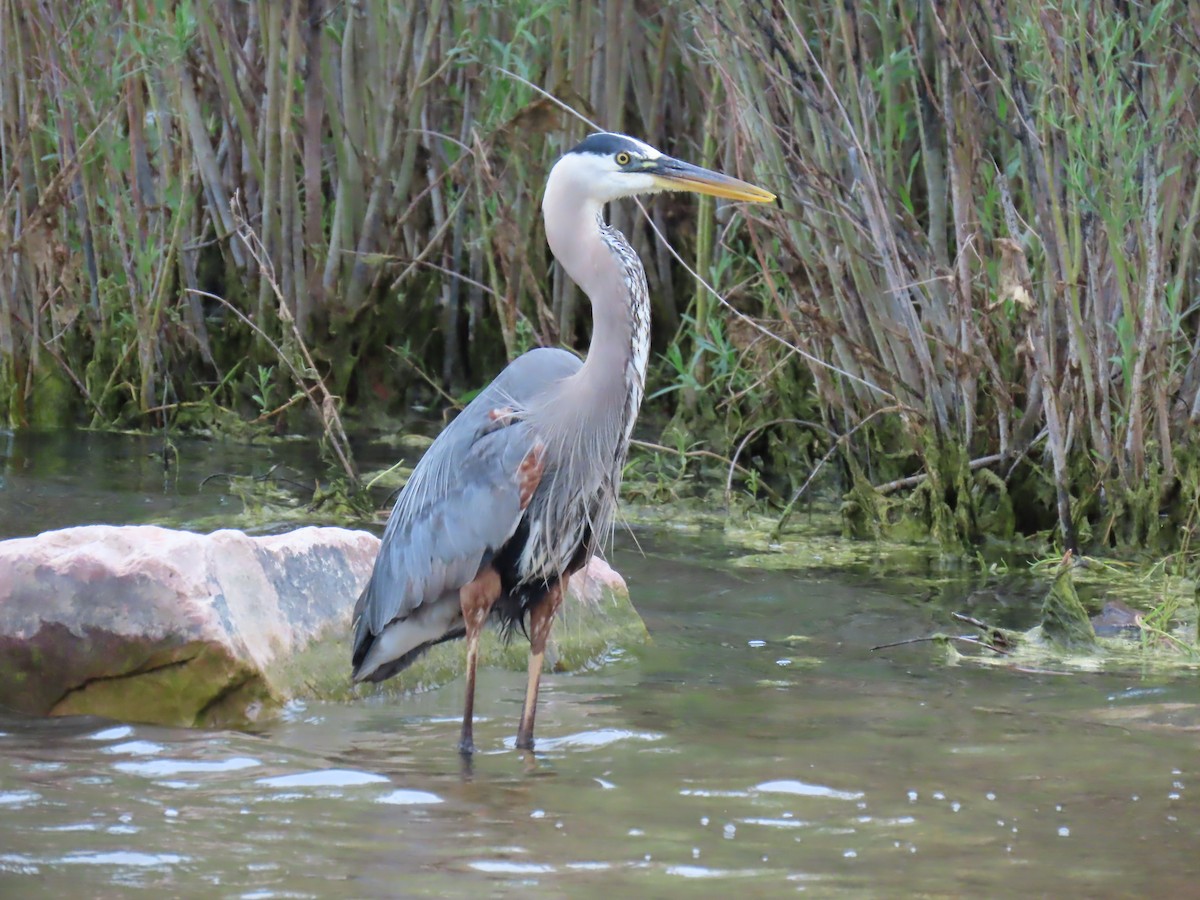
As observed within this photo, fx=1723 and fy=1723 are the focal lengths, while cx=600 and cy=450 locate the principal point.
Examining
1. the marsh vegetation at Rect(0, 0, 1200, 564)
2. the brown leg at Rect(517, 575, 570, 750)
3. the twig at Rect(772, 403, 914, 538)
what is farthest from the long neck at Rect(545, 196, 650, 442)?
the twig at Rect(772, 403, 914, 538)

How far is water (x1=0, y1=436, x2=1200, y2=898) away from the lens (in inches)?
110

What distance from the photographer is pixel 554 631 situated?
4652mm

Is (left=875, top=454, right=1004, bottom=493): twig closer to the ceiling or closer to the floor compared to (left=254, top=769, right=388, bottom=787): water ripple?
closer to the ceiling

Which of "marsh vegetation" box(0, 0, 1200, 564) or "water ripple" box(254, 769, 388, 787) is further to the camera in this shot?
"marsh vegetation" box(0, 0, 1200, 564)

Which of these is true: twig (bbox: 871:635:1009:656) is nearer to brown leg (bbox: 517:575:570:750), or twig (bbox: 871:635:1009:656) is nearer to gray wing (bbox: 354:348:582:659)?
brown leg (bbox: 517:575:570:750)

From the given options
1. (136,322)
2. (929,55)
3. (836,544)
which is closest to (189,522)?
(136,322)

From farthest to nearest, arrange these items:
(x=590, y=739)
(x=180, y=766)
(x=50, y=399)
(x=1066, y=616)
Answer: (x=50, y=399), (x=1066, y=616), (x=590, y=739), (x=180, y=766)

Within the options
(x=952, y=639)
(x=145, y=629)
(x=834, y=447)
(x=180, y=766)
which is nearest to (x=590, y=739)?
(x=180, y=766)

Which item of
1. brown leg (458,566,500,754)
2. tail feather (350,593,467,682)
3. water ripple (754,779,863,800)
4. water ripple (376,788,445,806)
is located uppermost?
brown leg (458,566,500,754)

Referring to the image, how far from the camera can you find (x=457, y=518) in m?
4.07

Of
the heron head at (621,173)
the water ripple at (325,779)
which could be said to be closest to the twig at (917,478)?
the heron head at (621,173)

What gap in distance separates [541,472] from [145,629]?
0.97 m

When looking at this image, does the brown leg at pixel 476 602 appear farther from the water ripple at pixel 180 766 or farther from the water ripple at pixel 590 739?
the water ripple at pixel 180 766

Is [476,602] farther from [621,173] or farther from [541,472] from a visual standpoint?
[621,173]
